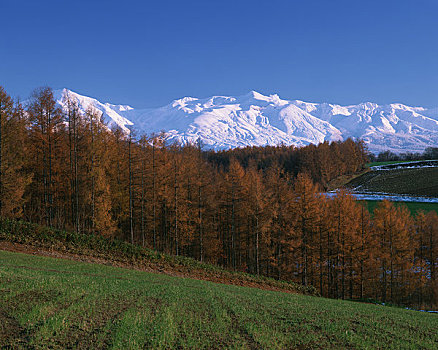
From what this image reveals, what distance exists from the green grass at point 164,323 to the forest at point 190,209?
2121 centimetres

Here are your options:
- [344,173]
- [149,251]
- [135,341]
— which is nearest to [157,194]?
[149,251]

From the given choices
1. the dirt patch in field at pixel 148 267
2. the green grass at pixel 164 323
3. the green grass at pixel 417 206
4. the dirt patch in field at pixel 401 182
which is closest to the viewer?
the green grass at pixel 164 323

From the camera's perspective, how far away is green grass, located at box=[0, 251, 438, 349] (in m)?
6.87

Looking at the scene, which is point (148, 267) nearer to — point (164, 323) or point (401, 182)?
point (164, 323)

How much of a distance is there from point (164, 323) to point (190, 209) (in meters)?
31.6

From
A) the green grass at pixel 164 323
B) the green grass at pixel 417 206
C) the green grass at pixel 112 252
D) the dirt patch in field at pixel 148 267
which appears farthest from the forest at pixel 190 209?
the green grass at pixel 164 323

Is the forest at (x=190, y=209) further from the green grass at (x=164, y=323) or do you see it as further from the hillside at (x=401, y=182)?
the hillside at (x=401, y=182)

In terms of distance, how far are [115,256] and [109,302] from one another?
51.4 ft

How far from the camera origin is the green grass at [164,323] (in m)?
6.87

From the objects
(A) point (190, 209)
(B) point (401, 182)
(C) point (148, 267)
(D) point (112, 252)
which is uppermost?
(B) point (401, 182)

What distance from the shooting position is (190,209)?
39.5 m

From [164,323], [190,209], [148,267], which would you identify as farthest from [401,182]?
[164,323]

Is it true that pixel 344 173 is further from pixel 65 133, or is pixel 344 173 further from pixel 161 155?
pixel 65 133

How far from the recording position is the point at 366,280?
138 ft
